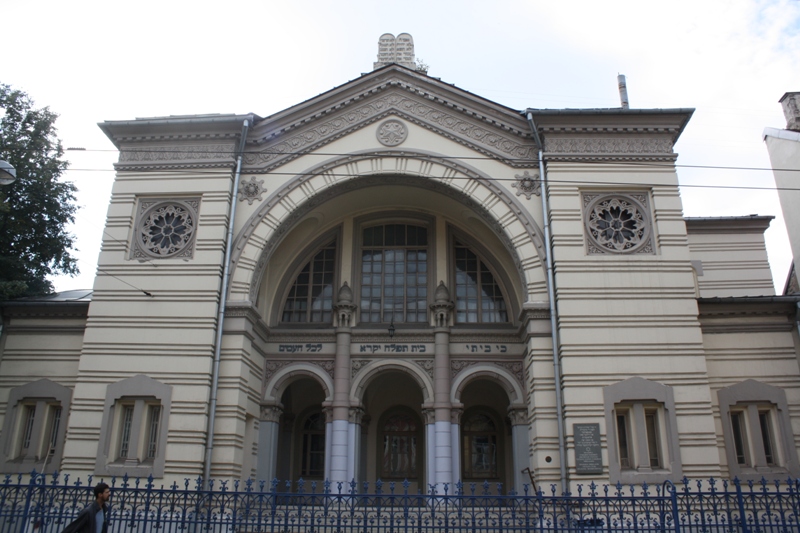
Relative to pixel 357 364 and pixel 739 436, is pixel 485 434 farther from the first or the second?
pixel 739 436

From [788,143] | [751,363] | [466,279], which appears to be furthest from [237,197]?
[788,143]

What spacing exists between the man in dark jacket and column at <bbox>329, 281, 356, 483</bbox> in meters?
9.35

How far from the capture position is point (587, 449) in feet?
50.8

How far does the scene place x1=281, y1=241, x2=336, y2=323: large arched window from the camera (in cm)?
2095

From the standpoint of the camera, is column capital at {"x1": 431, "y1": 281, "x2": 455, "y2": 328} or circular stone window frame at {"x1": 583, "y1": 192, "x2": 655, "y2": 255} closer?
circular stone window frame at {"x1": 583, "y1": 192, "x2": 655, "y2": 255}

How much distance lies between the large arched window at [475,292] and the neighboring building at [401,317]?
0.23 ft

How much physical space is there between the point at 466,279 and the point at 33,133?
15.0 metres

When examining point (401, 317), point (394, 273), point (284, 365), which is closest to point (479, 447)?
point (401, 317)

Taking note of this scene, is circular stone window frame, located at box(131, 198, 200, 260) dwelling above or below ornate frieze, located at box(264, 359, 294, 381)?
above

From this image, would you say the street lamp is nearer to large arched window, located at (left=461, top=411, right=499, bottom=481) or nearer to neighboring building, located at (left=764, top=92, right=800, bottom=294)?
large arched window, located at (left=461, top=411, right=499, bottom=481)

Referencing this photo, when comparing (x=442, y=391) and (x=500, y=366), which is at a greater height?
(x=500, y=366)

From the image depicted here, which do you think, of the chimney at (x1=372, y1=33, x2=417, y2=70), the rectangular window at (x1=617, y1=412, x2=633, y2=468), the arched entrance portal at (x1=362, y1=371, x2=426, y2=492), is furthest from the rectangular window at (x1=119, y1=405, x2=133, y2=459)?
the chimney at (x1=372, y1=33, x2=417, y2=70)

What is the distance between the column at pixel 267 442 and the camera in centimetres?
1877

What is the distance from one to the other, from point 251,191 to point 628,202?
10734 millimetres
